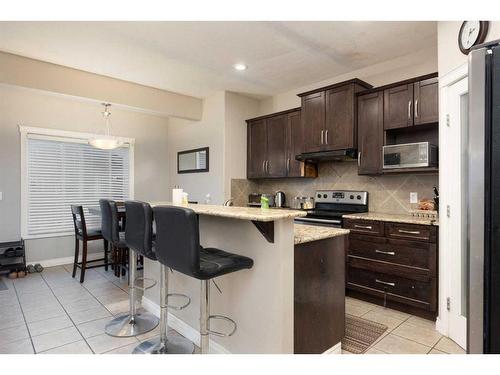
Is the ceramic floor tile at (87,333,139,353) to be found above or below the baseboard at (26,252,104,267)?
below

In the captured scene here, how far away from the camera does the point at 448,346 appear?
227 cm

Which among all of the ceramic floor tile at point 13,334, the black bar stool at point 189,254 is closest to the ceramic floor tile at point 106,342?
the ceramic floor tile at point 13,334

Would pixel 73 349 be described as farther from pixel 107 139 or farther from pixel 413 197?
pixel 413 197

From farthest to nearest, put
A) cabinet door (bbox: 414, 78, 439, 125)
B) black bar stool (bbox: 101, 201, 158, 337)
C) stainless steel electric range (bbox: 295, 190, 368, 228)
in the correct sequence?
1. stainless steel electric range (bbox: 295, 190, 368, 228)
2. cabinet door (bbox: 414, 78, 439, 125)
3. black bar stool (bbox: 101, 201, 158, 337)

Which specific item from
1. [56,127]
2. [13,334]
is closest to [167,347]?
[13,334]

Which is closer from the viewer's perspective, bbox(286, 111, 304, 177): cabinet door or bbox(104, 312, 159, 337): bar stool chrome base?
bbox(104, 312, 159, 337): bar stool chrome base

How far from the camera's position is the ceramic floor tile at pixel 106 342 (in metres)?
2.26

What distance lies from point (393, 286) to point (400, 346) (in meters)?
0.72

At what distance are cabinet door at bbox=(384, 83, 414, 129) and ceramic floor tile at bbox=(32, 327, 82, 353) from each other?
364 centimetres

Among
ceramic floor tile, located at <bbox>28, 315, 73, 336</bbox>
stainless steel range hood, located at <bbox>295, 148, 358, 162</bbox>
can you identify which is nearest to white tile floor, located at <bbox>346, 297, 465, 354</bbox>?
stainless steel range hood, located at <bbox>295, 148, 358, 162</bbox>

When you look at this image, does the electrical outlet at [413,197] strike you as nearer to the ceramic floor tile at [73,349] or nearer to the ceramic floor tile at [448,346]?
the ceramic floor tile at [448,346]

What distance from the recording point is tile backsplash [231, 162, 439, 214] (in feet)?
11.0

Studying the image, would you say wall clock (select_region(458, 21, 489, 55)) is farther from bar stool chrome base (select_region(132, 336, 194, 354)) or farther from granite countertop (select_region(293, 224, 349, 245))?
bar stool chrome base (select_region(132, 336, 194, 354))

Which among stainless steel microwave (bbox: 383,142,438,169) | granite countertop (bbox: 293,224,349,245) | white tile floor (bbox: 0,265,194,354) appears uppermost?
stainless steel microwave (bbox: 383,142,438,169)
